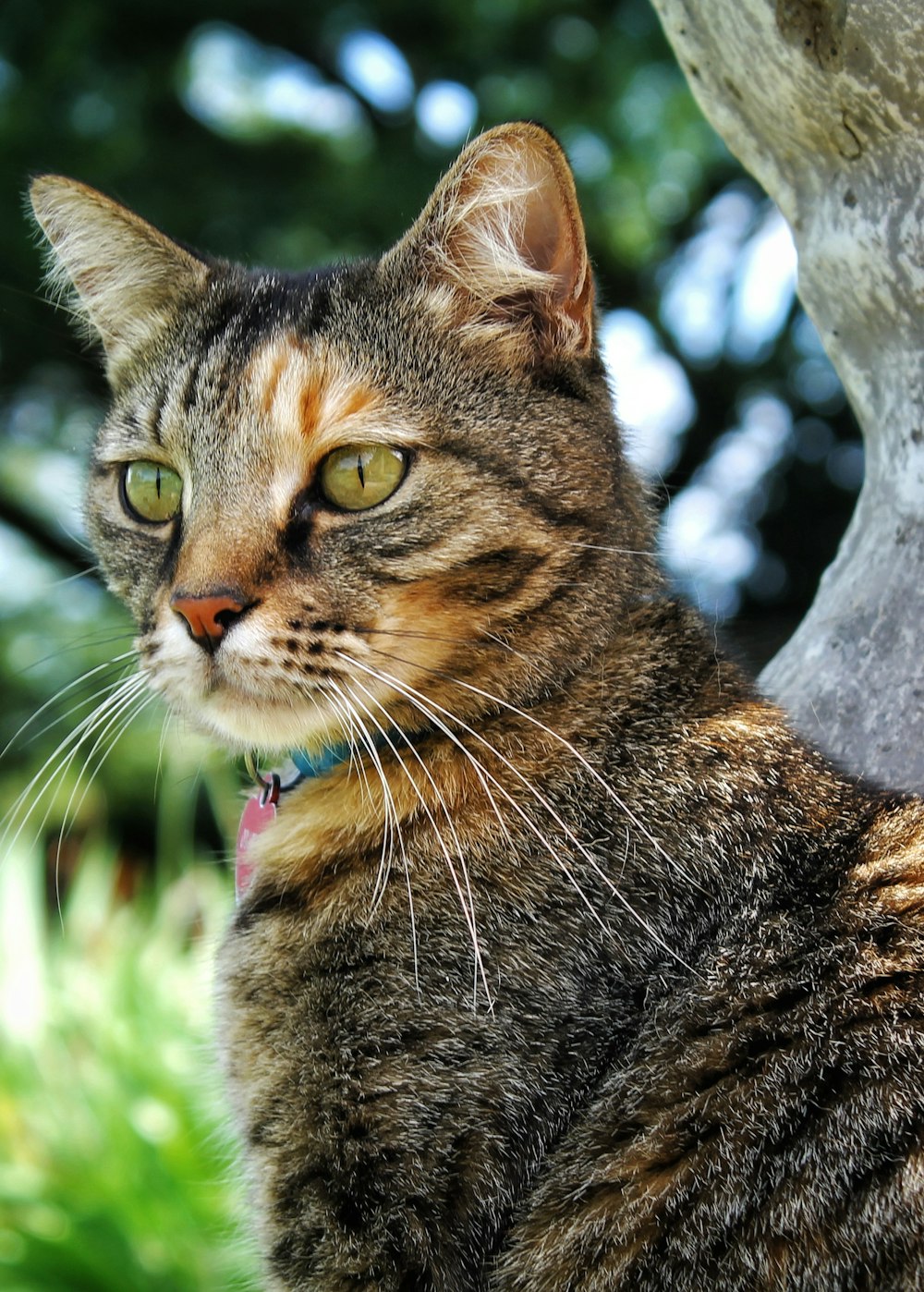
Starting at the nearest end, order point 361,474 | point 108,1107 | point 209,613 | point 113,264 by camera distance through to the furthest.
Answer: point 209,613 → point 361,474 → point 113,264 → point 108,1107

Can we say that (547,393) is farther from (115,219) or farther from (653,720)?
(115,219)

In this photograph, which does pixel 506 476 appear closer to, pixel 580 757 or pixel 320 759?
pixel 580 757

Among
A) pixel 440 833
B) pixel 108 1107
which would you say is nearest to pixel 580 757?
pixel 440 833

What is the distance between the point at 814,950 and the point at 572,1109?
1.19 ft

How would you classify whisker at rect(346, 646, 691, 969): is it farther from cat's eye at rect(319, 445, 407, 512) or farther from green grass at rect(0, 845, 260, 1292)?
green grass at rect(0, 845, 260, 1292)

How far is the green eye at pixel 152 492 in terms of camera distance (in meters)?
2.01

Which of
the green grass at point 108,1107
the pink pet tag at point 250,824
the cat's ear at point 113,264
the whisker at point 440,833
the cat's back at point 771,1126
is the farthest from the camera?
the green grass at point 108,1107

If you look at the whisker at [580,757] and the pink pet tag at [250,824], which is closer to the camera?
the whisker at [580,757]

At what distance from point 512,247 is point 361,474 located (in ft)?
1.45

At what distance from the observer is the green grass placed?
307cm

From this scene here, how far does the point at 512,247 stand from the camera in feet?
6.29

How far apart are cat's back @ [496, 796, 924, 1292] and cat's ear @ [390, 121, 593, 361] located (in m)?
0.91

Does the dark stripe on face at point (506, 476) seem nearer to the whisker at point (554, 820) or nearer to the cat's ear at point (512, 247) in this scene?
the cat's ear at point (512, 247)

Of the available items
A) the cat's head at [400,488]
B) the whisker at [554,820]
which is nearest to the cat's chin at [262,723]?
the cat's head at [400,488]
